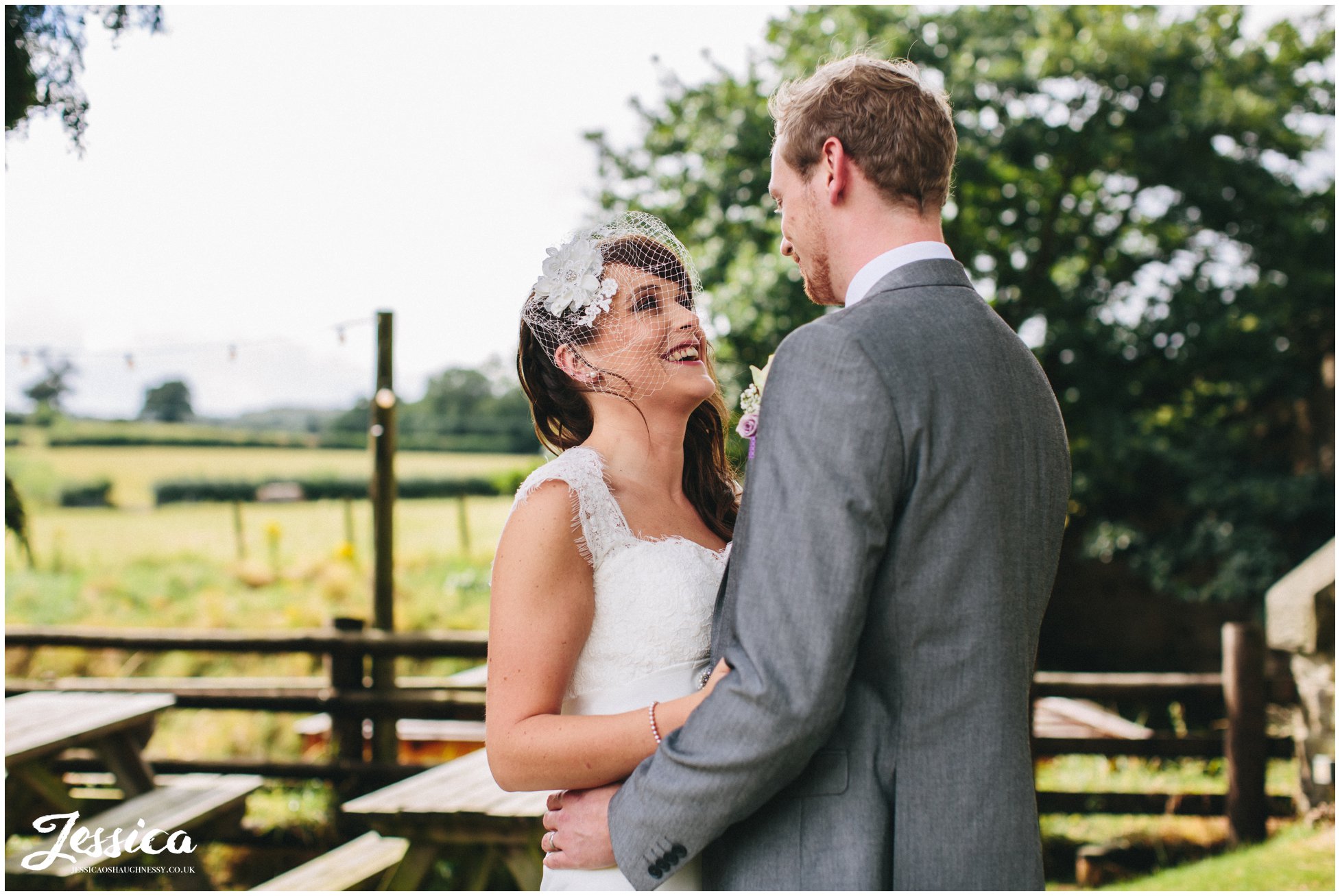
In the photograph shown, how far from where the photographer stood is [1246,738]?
5363 millimetres

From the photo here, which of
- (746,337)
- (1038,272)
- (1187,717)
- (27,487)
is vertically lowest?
(1187,717)

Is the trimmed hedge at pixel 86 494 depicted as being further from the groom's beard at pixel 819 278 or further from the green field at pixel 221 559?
the groom's beard at pixel 819 278

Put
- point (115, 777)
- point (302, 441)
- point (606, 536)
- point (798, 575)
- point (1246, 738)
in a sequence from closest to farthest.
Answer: point (798, 575) < point (606, 536) < point (115, 777) < point (1246, 738) < point (302, 441)

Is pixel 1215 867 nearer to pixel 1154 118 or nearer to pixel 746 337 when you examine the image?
pixel 746 337

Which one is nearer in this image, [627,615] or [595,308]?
[627,615]

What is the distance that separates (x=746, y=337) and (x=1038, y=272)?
12.0ft

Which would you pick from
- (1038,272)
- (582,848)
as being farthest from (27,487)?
(582,848)

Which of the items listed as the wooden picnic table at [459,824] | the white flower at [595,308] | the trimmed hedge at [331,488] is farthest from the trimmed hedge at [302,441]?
the white flower at [595,308]

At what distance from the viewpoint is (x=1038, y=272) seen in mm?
9367

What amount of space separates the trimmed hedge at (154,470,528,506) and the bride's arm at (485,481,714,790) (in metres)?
10.3

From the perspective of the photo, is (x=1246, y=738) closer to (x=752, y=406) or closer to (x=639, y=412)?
(x=752, y=406)

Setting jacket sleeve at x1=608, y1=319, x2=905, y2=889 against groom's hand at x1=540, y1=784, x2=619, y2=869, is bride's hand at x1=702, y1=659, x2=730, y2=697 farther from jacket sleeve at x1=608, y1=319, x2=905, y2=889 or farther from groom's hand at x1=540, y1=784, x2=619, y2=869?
groom's hand at x1=540, y1=784, x2=619, y2=869

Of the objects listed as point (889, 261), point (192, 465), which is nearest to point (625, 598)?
point (889, 261)

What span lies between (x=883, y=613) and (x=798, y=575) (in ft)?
0.57
